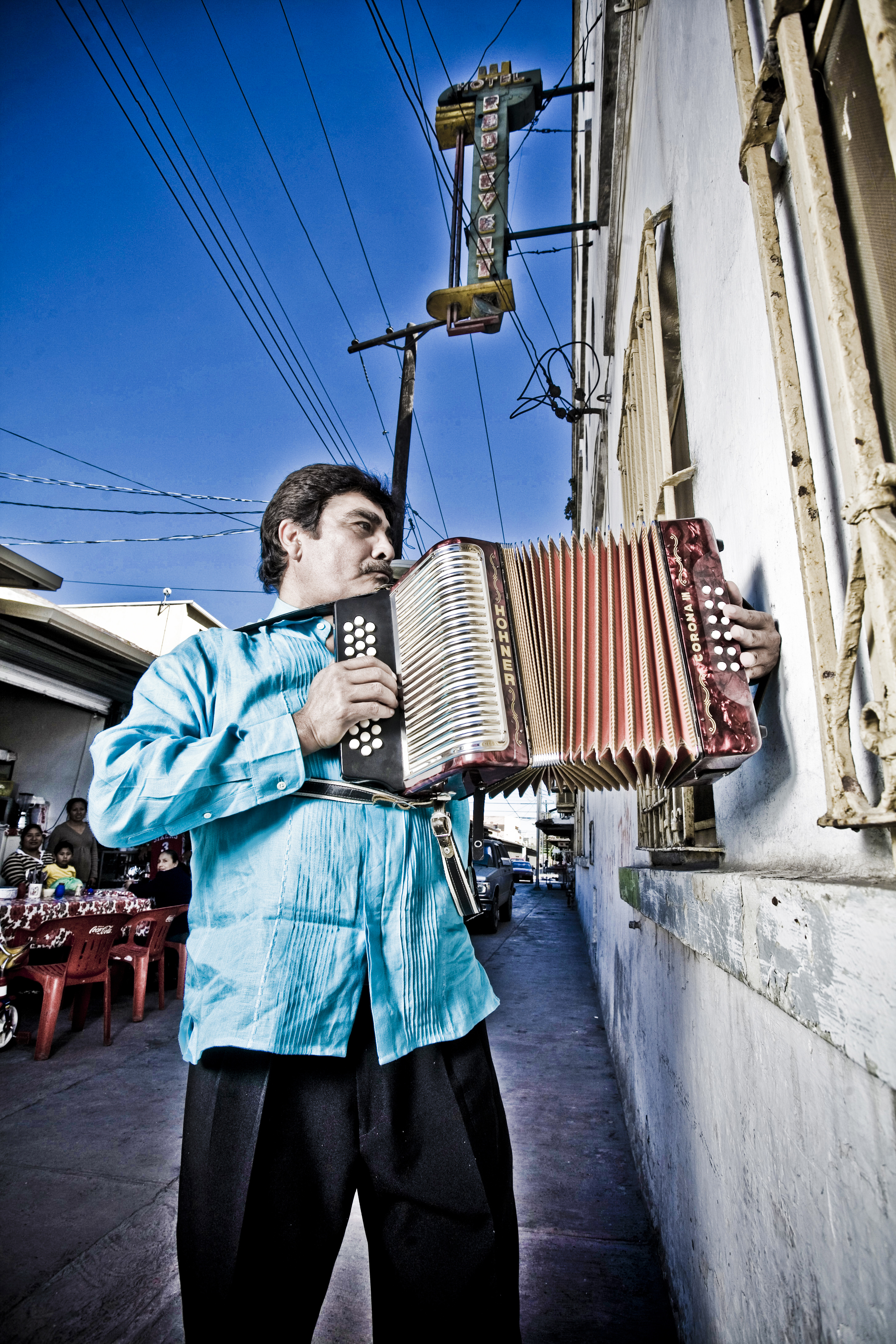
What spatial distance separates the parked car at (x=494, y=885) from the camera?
9.87 m

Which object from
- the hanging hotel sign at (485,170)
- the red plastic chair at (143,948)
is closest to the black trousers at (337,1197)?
the red plastic chair at (143,948)

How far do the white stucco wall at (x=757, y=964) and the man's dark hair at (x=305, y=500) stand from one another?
87 cm

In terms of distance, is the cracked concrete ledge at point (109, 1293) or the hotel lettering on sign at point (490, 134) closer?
the cracked concrete ledge at point (109, 1293)

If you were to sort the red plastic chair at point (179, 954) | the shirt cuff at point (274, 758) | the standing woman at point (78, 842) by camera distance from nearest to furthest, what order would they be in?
1. the shirt cuff at point (274, 758)
2. the red plastic chair at point (179, 954)
3. the standing woman at point (78, 842)

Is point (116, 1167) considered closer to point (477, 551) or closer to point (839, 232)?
point (477, 551)

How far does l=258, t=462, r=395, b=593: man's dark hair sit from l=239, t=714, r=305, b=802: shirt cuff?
1.85 ft

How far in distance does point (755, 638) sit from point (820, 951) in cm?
62

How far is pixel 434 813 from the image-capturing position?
1.25 metres

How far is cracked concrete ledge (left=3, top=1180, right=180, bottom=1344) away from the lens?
1792 mm

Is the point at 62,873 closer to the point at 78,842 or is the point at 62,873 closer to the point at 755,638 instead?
the point at 78,842

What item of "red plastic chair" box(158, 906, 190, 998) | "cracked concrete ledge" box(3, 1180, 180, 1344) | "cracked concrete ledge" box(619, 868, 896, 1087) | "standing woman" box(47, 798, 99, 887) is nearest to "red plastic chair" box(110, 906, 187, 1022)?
"red plastic chair" box(158, 906, 190, 998)

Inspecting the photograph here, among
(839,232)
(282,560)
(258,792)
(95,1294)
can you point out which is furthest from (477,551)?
(95,1294)

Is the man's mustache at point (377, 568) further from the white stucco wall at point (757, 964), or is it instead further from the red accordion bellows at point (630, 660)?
the white stucco wall at point (757, 964)

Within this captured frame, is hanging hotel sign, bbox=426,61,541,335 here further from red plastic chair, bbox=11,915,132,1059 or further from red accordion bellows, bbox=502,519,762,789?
red plastic chair, bbox=11,915,132,1059
